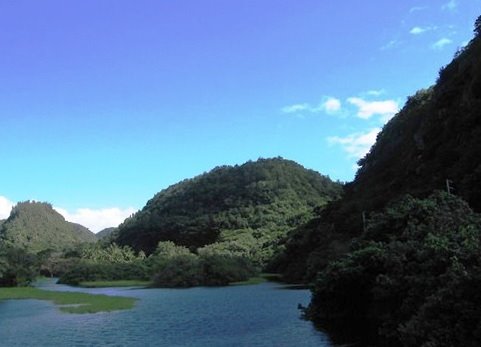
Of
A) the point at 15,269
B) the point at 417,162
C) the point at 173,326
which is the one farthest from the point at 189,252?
the point at 173,326

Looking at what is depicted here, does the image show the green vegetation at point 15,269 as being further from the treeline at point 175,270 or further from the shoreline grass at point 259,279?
the shoreline grass at point 259,279

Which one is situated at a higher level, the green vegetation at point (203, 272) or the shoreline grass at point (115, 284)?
the green vegetation at point (203, 272)

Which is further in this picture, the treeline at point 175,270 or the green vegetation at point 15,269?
the treeline at point 175,270

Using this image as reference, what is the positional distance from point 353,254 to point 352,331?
4729mm

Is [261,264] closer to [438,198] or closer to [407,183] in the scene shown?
[407,183]

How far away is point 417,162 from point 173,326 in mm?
46504

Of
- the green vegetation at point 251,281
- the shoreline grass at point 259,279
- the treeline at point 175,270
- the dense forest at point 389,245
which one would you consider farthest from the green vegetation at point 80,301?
the shoreline grass at point 259,279

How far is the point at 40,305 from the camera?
66125mm

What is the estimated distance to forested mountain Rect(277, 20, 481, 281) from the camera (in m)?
54.2

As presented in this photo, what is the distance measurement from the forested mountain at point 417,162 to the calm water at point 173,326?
572 inches

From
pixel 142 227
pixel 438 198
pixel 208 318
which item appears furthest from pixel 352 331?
pixel 142 227

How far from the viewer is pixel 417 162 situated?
247 feet

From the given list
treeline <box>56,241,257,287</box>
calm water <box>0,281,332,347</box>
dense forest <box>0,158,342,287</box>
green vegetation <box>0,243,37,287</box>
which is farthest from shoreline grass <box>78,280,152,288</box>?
calm water <box>0,281,332,347</box>

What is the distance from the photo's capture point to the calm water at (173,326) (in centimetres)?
3369
